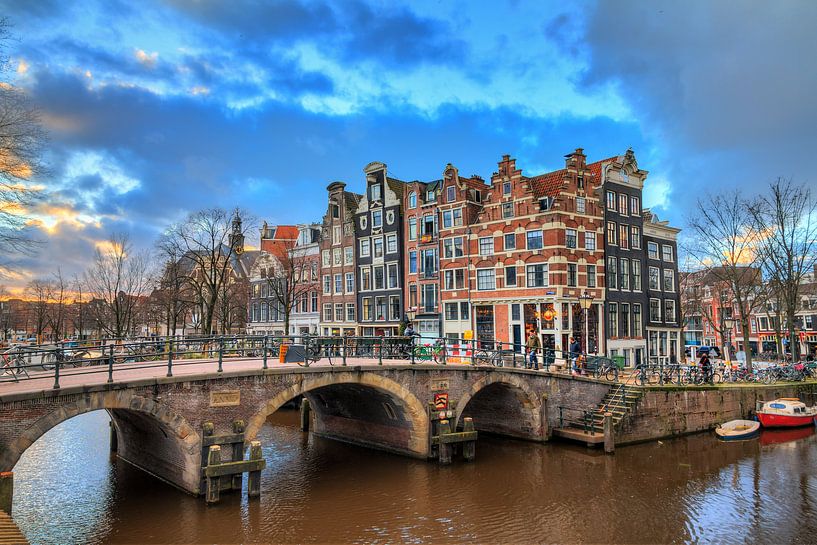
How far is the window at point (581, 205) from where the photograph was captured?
38125mm

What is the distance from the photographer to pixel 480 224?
40781mm

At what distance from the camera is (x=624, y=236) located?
40781 mm

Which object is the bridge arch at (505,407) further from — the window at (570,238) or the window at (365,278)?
the window at (365,278)

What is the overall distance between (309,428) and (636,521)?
59.7 ft

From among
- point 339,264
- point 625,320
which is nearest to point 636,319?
point 625,320

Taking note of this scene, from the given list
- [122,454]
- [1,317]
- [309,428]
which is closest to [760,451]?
[309,428]

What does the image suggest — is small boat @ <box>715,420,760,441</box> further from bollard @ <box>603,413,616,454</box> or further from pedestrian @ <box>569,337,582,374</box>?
pedestrian @ <box>569,337,582,374</box>

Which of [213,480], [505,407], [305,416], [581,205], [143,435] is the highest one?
[581,205]

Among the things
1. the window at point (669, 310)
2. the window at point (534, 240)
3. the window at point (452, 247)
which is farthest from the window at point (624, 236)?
the window at point (452, 247)

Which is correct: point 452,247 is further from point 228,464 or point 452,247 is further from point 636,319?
point 228,464

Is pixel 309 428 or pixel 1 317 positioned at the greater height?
pixel 1 317

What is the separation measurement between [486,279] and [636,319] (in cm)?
1135

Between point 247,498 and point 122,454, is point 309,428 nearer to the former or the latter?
point 122,454

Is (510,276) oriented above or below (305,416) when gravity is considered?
above
